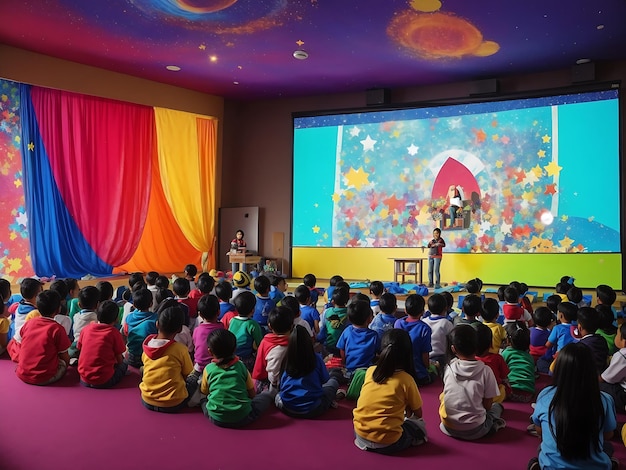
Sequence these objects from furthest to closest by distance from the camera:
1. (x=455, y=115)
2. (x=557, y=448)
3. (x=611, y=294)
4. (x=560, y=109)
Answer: (x=455, y=115)
(x=560, y=109)
(x=611, y=294)
(x=557, y=448)

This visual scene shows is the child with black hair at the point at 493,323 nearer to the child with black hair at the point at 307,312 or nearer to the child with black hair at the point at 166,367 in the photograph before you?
the child with black hair at the point at 307,312

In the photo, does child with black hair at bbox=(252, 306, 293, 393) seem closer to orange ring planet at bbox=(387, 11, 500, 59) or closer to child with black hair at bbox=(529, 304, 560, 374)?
child with black hair at bbox=(529, 304, 560, 374)

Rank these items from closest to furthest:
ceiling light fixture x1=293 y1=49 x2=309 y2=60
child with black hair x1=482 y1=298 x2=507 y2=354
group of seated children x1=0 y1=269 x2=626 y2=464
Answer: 1. group of seated children x1=0 y1=269 x2=626 y2=464
2. child with black hair x1=482 y1=298 x2=507 y2=354
3. ceiling light fixture x1=293 y1=49 x2=309 y2=60

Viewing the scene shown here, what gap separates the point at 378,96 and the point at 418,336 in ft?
20.7

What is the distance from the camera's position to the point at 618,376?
267 cm

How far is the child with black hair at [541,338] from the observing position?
3641 mm

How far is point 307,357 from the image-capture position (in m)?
2.69

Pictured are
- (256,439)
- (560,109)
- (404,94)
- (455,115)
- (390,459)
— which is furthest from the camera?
Result: (404,94)

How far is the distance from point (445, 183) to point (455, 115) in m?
1.09

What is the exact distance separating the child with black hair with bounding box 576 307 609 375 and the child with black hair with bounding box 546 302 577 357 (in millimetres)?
219

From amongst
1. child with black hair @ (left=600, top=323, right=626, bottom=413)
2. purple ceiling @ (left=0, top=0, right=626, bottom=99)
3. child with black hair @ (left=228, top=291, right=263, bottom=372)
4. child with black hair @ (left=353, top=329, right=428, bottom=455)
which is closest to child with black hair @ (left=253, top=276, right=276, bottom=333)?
child with black hair @ (left=228, top=291, right=263, bottom=372)

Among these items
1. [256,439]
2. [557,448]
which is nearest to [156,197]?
[256,439]

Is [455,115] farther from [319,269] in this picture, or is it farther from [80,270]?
[80,270]

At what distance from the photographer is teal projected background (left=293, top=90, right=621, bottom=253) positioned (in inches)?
295
